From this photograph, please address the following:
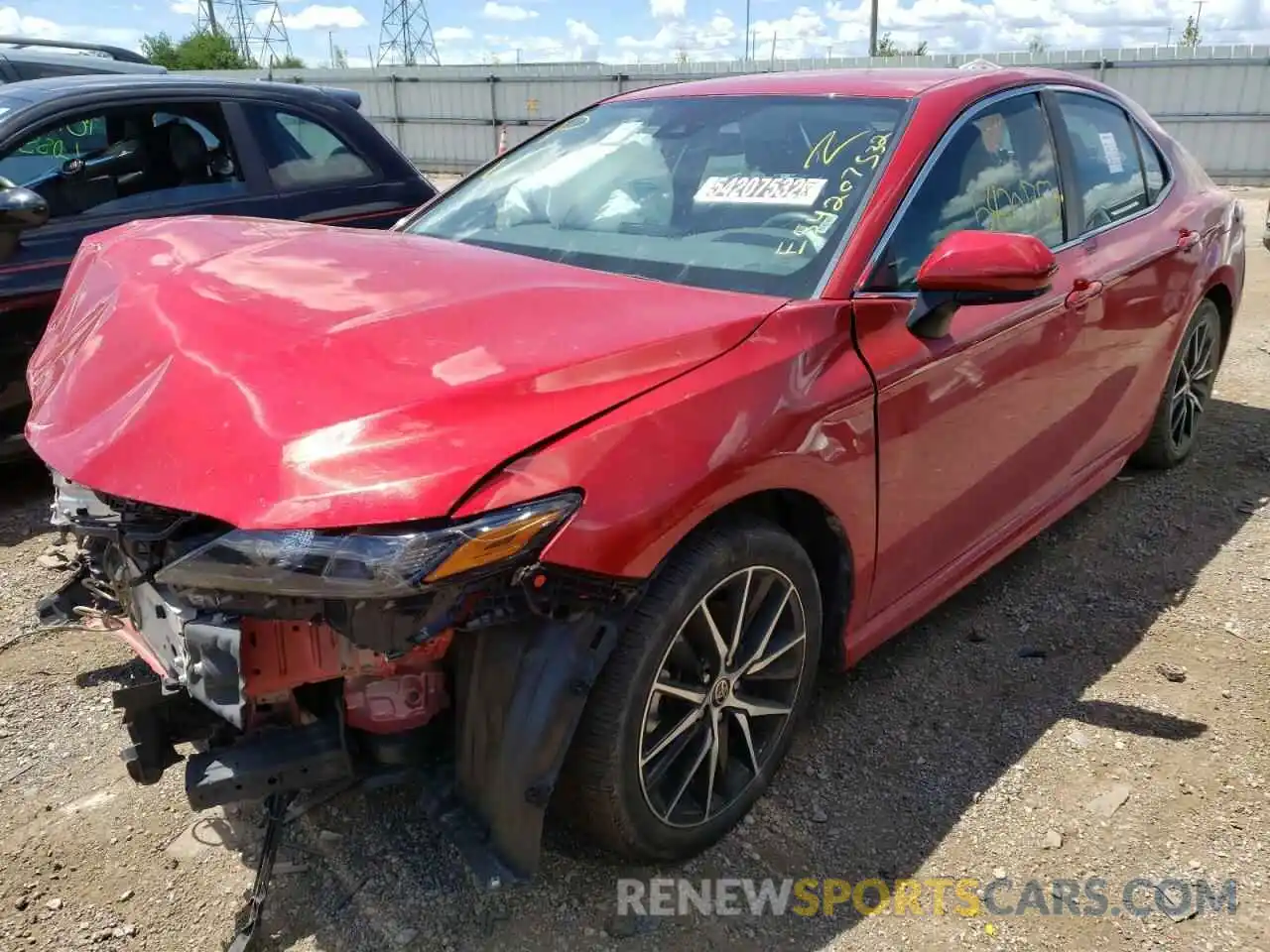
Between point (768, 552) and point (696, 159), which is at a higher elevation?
point (696, 159)

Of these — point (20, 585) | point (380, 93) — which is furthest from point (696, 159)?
point (380, 93)

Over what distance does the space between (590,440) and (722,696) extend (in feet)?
2.54

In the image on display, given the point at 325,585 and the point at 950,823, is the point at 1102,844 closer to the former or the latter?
the point at 950,823

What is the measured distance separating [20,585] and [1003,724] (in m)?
3.28

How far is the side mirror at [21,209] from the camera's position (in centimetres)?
378

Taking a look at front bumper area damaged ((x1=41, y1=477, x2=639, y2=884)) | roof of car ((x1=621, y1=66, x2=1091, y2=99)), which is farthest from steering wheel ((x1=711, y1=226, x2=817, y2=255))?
front bumper area damaged ((x1=41, y1=477, x2=639, y2=884))

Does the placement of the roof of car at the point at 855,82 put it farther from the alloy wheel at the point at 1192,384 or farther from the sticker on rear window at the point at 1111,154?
the alloy wheel at the point at 1192,384

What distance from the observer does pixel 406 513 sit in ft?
5.37

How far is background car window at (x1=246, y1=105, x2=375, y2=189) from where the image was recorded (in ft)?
15.8

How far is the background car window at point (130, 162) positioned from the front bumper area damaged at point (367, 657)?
2888 mm

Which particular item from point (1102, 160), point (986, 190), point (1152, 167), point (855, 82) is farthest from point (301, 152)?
point (1152, 167)

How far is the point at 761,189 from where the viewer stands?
2670mm
